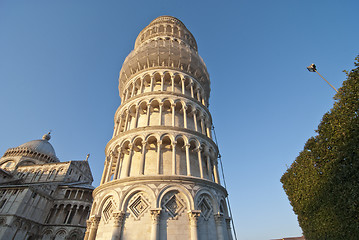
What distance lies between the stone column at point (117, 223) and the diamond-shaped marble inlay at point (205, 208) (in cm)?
507

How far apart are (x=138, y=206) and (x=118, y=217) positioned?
1336 mm

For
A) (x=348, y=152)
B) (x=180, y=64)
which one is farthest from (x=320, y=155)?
(x=180, y=64)

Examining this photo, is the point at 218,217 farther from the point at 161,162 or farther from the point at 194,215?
the point at 161,162

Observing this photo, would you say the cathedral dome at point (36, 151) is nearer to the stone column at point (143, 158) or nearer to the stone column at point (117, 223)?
the stone column at point (143, 158)

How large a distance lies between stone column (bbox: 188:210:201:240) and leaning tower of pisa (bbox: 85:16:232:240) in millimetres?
53

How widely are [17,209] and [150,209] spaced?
2825 centimetres

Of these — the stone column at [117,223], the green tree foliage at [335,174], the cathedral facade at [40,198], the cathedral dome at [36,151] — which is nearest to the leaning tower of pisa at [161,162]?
the stone column at [117,223]

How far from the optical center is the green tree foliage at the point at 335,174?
884 cm

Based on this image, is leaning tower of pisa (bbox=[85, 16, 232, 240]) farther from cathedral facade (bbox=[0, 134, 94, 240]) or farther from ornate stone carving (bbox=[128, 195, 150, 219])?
cathedral facade (bbox=[0, 134, 94, 240])

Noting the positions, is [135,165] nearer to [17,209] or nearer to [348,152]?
[348,152]

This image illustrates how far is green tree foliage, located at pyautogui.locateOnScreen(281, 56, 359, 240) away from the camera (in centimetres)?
884

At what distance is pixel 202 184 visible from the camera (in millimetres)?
13695

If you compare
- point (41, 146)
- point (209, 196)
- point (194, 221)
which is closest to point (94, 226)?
point (194, 221)

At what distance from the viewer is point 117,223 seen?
11891 mm
